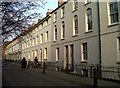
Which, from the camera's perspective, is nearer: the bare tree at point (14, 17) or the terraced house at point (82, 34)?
the bare tree at point (14, 17)

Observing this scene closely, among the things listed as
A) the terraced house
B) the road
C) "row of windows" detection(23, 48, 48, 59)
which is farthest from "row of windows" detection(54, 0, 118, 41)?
the road

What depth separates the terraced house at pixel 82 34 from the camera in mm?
21625

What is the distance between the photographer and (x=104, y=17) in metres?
23.0

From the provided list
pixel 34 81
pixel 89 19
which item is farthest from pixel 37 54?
pixel 34 81

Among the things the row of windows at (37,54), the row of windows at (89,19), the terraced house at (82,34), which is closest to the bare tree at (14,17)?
the terraced house at (82,34)

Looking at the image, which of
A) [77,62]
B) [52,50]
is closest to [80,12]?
[77,62]

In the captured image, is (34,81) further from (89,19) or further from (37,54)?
(37,54)

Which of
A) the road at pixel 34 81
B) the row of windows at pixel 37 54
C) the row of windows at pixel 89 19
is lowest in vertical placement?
the road at pixel 34 81

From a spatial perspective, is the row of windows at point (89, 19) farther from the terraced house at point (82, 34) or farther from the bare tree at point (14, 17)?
the bare tree at point (14, 17)

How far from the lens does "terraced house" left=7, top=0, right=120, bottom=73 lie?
21.6 metres

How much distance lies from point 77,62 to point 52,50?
1045cm

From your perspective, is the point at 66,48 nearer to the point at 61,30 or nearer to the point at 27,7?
the point at 61,30

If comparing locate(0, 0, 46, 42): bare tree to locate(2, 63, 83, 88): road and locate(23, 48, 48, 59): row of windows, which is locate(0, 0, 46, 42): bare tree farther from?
locate(23, 48, 48, 59): row of windows

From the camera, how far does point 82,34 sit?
27594 millimetres
